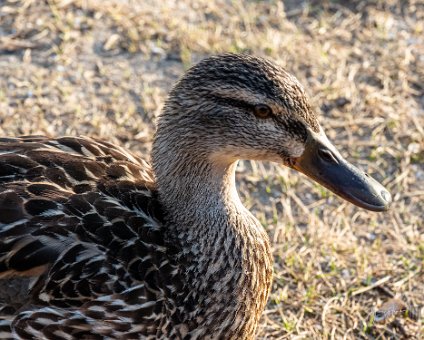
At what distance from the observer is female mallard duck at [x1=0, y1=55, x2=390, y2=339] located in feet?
10.2

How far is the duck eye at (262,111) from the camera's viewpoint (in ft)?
10.4

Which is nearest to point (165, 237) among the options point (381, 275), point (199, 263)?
point (199, 263)

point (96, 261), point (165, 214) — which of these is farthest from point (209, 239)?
point (96, 261)

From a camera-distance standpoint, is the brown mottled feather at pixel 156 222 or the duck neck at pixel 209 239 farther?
the duck neck at pixel 209 239

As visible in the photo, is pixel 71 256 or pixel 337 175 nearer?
pixel 71 256

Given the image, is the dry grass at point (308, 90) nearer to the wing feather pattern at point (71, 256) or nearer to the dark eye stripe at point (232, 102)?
the wing feather pattern at point (71, 256)

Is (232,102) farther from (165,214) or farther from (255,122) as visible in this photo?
(165,214)

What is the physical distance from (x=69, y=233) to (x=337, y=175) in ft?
3.69

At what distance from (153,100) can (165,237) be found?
2.00m

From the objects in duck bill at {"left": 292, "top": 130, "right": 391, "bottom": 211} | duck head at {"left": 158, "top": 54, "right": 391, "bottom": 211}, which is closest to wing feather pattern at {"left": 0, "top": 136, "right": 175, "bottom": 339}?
duck head at {"left": 158, "top": 54, "right": 391, "bottom": 211}

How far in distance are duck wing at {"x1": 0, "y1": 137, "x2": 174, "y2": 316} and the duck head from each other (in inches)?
14.1

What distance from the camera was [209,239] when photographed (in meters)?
3.43

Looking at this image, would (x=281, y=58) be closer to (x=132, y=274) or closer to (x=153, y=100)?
(x=153, y=100)

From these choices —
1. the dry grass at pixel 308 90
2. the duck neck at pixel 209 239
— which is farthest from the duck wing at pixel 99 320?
the dry grass at pixel 308 90
